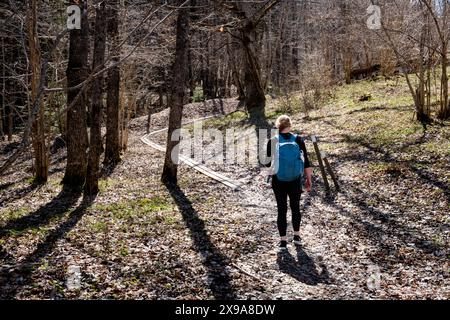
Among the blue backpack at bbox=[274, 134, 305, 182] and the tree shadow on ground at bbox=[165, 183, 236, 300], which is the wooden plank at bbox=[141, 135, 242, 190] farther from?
the blue backpack at bbox=[274, 134, 305, 182]

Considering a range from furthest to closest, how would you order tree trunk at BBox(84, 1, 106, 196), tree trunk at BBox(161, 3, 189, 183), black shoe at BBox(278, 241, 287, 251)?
tree trunk at BBox(161, 3, 189, 183), tree trunk at BBox(84, 1, 106, 196), black shoe at BBox(278, 241, 287, 251)

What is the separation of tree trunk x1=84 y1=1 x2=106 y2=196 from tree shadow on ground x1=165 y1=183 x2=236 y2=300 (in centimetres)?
204

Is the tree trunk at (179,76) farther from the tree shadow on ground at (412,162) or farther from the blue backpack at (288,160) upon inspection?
the blue backpack at (288,160)

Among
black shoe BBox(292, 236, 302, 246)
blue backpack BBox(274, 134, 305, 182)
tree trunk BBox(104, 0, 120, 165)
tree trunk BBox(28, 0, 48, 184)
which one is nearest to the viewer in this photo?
blue backpack BBox(274, 134, 305, 182)

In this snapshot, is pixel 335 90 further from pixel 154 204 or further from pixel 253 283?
pixel 253 283

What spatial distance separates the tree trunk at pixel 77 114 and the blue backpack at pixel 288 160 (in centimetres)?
562

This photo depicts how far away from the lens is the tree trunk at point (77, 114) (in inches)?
419

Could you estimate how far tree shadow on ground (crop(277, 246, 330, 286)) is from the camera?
6016mm

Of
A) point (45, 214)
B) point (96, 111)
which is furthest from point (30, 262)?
point (96, 111)

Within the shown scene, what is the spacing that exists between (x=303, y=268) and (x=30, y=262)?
3793 mm

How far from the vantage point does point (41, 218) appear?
8.73 meters

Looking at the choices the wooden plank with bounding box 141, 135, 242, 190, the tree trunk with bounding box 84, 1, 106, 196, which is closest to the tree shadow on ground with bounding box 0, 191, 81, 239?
the tree trunk with bounding box 84, 1, 106, 196

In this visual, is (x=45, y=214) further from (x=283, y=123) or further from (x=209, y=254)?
(x=283, y=123)
